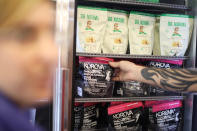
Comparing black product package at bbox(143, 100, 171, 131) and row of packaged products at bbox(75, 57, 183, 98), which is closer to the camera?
row of packaged products at bbox(75, 57, 183, 98)

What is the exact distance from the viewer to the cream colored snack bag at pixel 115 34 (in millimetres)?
1442

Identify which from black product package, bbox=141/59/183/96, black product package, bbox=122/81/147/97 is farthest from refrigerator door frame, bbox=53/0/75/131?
black product package, bbox=141/59/183/96

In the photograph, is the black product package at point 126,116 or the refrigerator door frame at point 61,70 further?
the black product package at point 126,116

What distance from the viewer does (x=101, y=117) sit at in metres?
1.54

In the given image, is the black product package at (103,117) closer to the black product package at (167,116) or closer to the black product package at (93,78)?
the black product package at (93,78)

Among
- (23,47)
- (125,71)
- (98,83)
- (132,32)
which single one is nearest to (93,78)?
(98,83)

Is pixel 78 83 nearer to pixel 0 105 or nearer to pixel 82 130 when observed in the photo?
pixel 82 130

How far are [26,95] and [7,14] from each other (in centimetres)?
20

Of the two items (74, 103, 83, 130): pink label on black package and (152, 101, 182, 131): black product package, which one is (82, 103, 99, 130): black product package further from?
(152, 101, 182, 131): black product package

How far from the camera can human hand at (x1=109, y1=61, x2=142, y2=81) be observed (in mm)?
1365

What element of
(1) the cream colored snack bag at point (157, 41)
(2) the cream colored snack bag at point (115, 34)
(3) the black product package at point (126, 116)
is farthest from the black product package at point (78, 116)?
(1) the cream colored snack bag at point (157, 41)

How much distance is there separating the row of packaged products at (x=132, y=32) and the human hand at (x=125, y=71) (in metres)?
0.10

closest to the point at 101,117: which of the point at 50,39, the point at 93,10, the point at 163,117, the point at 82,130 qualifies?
the point at 82,130

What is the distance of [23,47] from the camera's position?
0.46m
